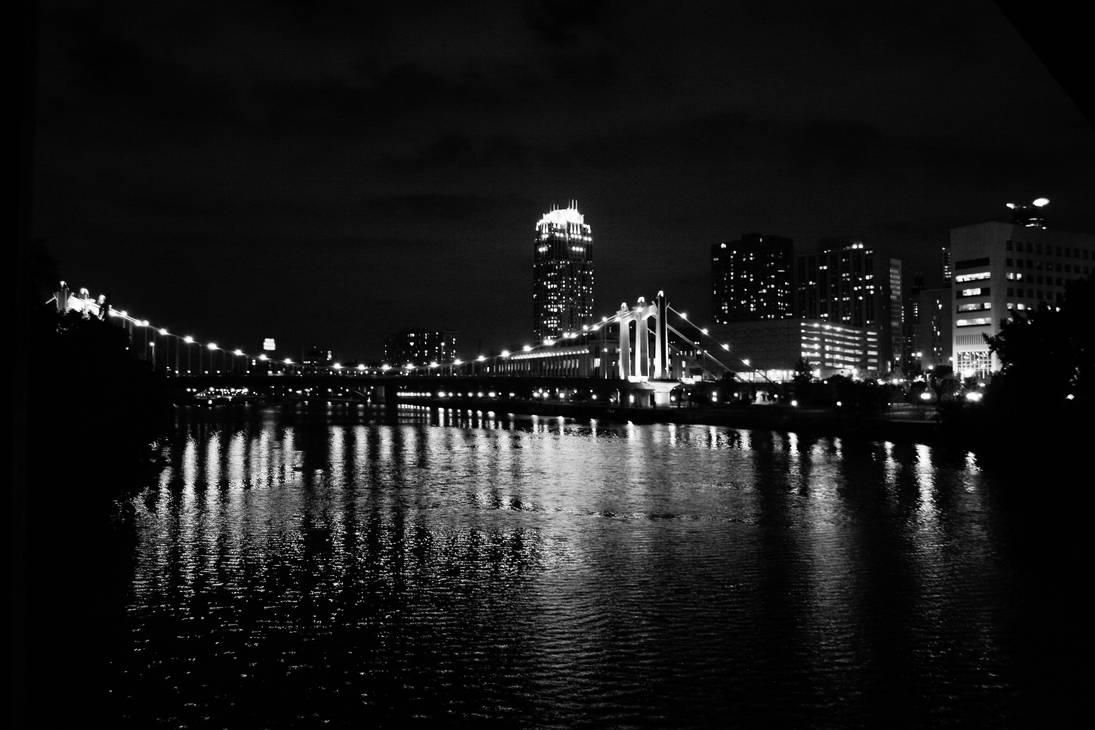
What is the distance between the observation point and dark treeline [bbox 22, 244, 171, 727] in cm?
937

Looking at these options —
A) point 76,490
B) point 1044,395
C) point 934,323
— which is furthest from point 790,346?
point 76,490

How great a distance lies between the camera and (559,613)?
1148 cm

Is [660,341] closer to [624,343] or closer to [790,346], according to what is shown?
[624,343]

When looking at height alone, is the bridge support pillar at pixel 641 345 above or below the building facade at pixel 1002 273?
below

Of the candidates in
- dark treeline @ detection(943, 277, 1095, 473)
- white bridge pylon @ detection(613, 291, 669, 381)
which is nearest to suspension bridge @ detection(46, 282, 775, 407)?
white bridge pylon @ detection(613, 291, 669, 381)

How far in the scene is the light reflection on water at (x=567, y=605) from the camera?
858 centimetres

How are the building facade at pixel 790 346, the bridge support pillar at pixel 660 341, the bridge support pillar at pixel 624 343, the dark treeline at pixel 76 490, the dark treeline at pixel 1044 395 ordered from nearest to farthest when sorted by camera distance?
the dark treeline at pixel 76 490, the dark treeline at pixel 1044 395, the bridge support pillar at pixel 660 341, the bridge support pillar at pixel 624 343, the building facade at pixel 790 346

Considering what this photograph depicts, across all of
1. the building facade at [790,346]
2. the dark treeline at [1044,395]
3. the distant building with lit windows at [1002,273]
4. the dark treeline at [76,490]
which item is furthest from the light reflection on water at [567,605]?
the building facade at [790,346]

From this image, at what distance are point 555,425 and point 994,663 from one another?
52482 mm

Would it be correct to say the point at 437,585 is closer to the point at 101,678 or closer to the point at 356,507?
the point at 101,678

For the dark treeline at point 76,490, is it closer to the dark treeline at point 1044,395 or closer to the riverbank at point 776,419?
the dark treeline at point 1044,395

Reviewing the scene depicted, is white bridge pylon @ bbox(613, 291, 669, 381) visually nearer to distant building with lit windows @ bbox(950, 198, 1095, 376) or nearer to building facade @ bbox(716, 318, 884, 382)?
distant building with lit windows @ bbox(950, 198, 1095, 376)

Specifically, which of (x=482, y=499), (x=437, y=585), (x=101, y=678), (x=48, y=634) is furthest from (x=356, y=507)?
(x=101, y=678)

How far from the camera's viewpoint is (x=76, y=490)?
2017 cm
